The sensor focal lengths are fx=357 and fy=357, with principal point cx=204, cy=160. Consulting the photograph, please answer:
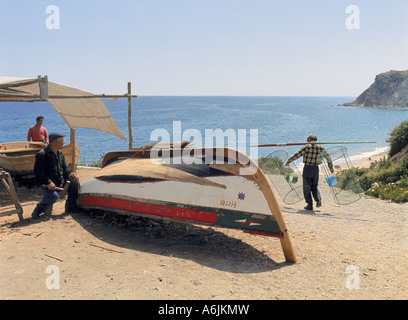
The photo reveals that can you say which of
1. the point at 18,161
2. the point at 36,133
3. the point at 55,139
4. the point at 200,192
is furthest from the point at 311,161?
the point at 36,133

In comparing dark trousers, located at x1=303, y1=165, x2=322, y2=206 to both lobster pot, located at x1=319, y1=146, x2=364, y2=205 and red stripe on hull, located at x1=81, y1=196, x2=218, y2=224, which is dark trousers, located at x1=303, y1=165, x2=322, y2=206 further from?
red stripe on hull, located at x1=81, y1=196, x2=218, y2=224

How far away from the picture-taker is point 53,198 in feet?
25.4

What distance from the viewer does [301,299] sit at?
16.1 feet

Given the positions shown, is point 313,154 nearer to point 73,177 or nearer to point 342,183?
point 342,183

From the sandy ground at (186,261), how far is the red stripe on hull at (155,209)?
429 millimetres

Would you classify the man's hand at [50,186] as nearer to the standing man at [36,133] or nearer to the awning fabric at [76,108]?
the awning fabric at [76,108]

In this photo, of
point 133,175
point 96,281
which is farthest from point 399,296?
point 133,175

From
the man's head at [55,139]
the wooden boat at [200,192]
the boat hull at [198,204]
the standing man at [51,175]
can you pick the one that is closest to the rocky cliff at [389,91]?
the wooden boat at [200,192]

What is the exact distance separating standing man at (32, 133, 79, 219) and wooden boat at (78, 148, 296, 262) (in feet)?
2.54

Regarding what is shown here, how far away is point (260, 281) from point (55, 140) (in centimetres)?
508

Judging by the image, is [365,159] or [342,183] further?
[365,159]

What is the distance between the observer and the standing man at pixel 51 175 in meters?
7.51

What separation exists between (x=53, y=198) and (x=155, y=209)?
2417 mm
